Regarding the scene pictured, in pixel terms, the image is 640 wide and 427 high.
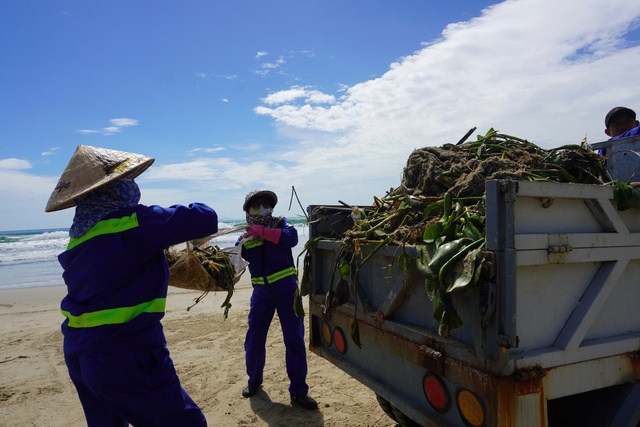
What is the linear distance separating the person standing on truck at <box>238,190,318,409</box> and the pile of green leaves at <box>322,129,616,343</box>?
4.48ft

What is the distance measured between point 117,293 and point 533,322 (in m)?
1.86

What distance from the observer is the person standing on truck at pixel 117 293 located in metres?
2.20

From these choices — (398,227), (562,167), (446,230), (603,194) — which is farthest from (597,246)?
(398,227)

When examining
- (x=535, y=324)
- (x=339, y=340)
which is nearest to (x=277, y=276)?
(x=339, y=340)

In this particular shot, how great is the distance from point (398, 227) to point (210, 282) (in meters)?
1.62

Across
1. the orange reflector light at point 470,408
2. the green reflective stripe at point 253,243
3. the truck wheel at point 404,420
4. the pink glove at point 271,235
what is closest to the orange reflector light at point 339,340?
the truck wheel at point 404,420

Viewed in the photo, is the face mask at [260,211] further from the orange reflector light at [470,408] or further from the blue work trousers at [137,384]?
the orange reflector light at [470,408]

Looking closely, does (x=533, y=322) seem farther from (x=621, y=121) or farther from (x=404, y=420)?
(x=621, y=121)

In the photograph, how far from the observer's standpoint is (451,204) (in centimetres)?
228

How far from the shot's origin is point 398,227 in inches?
95.9

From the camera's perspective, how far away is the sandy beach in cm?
384

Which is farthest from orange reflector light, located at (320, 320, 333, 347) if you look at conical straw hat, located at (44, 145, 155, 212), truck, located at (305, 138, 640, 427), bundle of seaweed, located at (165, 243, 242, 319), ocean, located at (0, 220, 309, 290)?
ocean, located at (0, 220, 309, 290)

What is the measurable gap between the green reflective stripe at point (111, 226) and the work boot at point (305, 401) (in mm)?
2395

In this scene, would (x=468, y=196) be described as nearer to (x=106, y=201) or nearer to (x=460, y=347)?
(x=460, y=347)
